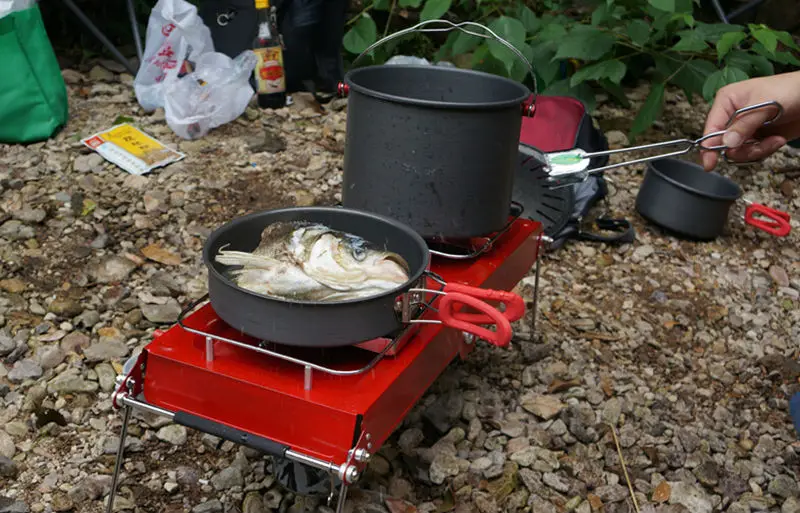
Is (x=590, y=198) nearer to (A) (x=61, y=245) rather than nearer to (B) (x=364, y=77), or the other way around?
(B) (x=364, y=77)

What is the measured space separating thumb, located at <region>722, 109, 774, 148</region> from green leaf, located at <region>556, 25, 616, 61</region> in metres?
1.41

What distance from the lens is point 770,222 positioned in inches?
137

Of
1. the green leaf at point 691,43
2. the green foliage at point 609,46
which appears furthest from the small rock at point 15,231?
the green leaf at point 691,43

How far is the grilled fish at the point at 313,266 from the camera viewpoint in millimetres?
1620

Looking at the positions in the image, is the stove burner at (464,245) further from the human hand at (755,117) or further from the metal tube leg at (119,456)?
the metal tube leg at (119,456)

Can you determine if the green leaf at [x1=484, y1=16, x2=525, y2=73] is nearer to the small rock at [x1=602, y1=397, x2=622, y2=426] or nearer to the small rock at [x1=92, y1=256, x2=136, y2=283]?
the small rock at [x1=602, y1=397, x2=622, y2=426]

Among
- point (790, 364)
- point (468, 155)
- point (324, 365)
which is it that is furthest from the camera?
point (790, 364)

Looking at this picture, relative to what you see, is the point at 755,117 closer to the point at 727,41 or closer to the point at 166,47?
the point at 727,41

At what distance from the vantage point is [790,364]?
9.02 ft

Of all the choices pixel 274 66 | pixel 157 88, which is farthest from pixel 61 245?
pixel 274 66

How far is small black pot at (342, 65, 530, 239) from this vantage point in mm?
1917

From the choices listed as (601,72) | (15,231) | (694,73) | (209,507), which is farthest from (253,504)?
(694,73)

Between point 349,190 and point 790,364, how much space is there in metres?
1.61

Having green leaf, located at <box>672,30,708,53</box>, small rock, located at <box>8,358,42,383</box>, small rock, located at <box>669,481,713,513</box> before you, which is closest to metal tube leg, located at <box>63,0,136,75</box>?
small rock, located at <box>8,358,42,383</box>
